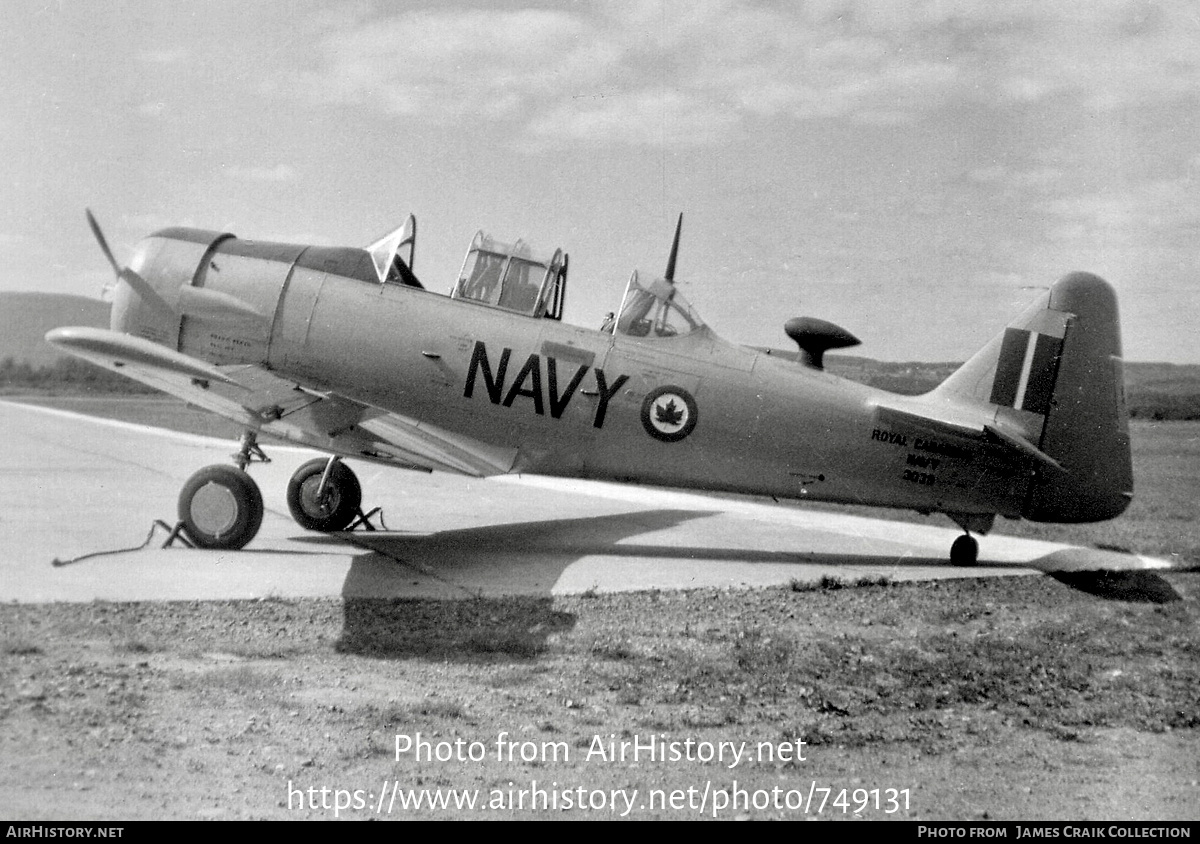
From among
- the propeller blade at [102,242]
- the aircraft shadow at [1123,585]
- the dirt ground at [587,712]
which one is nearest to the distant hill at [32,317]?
the propeller blade at [102,242]

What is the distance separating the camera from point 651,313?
819cm

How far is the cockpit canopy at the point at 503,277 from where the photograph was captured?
8.17m

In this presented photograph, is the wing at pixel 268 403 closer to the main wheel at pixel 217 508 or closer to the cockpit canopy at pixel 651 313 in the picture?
the main wheel at pixel 217 508

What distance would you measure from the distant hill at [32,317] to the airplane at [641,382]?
6576mm

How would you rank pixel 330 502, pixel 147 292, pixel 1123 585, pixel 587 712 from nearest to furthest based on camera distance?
pixel 587 712
pixel 1123 585
pixel 147 292
pixel 330 502

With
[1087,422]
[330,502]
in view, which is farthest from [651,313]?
[1087,422]

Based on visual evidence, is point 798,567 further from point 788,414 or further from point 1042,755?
point 1042,755

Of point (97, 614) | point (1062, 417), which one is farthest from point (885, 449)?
point (97, 614)

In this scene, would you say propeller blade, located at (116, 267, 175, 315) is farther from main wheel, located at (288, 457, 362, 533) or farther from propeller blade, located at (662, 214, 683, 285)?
propeller blade, located at (662, 214, 683, 285)

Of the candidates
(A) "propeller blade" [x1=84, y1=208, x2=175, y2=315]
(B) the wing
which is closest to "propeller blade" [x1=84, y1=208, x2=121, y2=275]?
(A) "propeller blade" [x1=84, y1=208, x2=175, y2=315]

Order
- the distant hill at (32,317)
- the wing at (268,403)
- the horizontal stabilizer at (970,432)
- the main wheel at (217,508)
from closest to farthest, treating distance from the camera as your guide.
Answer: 1. the wing at (268,403)
2. the main wheel at (217,508)
3. the horizontal stabilizer at (970,432)
4. the distant hill at (32,317)

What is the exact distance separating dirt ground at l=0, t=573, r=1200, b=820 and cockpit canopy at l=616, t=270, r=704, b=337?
105 inches

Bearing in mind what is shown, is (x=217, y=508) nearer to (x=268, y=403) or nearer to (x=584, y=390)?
(x=268, y=403)

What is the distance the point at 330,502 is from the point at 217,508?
4.61 feet
